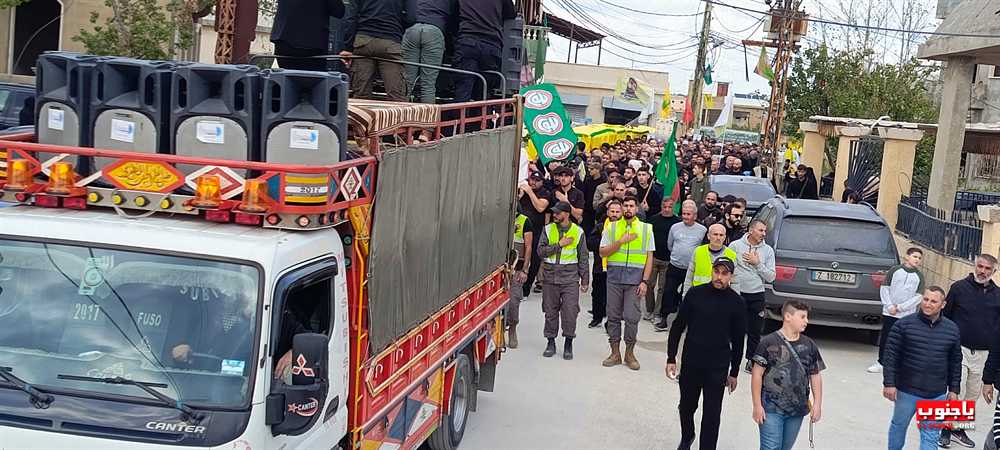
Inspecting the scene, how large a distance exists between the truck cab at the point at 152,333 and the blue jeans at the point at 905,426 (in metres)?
5.28

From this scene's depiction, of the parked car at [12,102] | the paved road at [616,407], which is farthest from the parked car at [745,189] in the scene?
the parked car at [12,102]

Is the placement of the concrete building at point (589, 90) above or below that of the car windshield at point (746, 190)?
above

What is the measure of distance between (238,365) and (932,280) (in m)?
14.5

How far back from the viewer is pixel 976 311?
10383 mm

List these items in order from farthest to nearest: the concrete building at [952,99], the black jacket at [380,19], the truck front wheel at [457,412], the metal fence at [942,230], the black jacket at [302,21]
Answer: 1. the concrete building at [952,99]
2. the metal fence at [942,230]
3. the black jacket at [380,19]
4. the black jacket at [302,21]
5. the truck front wheel at [457,412]

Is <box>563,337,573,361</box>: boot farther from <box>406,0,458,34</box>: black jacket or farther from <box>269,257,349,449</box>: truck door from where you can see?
<box>269,257,349,449</box>: truck door

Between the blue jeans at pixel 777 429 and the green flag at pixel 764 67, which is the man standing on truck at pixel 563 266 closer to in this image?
the blue jeans at pixel 777 429

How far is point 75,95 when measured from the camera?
19.1 feet

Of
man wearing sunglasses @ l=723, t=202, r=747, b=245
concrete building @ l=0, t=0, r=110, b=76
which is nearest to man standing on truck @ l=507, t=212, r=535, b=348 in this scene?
man wearing sunglasses @ l=723, t=202, r=747, b=245

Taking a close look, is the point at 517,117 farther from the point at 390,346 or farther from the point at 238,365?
the point at 238,365

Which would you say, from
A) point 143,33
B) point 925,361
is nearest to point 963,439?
point 925,361

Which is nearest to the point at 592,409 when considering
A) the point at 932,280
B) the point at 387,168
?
the point at 387,168

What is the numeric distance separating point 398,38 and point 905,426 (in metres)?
5.56

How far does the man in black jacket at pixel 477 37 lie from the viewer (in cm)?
1080
